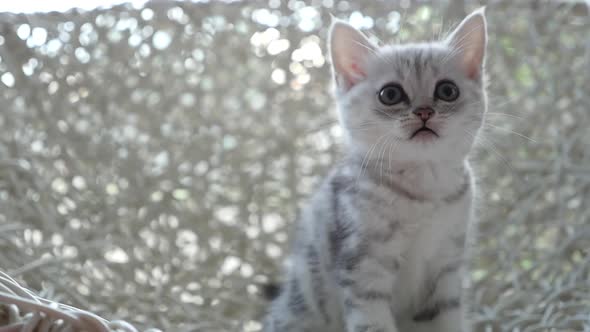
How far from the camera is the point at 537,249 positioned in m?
1.60

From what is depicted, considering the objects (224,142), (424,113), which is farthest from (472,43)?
(224,142)

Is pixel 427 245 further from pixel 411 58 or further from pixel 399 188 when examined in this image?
pixel 411 58

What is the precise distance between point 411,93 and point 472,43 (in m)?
0.19

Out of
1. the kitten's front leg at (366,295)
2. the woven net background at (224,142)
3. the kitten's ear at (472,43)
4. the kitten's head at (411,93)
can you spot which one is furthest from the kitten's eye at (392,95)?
the woven net background at (224,142)

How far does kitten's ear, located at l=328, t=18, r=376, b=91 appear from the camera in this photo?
47.7 inches

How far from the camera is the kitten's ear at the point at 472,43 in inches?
47.0

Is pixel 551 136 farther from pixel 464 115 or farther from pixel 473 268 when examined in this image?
pixel 464 115

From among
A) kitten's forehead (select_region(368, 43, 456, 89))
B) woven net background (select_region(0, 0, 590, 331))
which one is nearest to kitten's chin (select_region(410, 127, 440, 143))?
kitten's forehead (select_region(368, 43, 456, 89))

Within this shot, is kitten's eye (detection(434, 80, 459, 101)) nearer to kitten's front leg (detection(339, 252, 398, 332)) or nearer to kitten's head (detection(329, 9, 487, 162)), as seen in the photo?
kitten's head (detection(329, 9, 487, 162))

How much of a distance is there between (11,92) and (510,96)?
4.63ft

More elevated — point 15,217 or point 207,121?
point 207,121

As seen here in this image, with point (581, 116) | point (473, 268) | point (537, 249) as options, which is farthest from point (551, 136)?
point (473, 268)

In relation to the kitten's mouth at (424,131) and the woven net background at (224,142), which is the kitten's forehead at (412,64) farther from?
the woven net background at (224,142)

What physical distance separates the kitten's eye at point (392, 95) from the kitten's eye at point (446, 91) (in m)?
0.06
